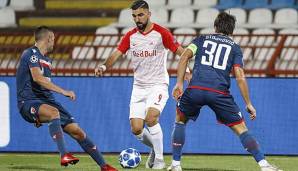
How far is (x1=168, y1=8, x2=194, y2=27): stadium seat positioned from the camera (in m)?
20.3

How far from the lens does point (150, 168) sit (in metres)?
11.0

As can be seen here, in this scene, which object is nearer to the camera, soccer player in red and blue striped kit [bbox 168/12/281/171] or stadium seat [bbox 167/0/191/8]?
soccer player in red and blue striped kit [bbox 168/12/281/171]

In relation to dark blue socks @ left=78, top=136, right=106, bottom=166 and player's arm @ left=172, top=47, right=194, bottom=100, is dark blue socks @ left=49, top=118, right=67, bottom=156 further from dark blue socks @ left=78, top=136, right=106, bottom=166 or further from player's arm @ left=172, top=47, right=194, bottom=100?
player's arm @ left=172, top=47, right=194, bottom=100

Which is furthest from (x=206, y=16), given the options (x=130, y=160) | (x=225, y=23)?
(x=225, y=23)

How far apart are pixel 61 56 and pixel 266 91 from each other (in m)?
3.40

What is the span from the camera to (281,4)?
2077 cm

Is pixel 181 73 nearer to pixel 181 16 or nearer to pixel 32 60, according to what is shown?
pixel 32 60

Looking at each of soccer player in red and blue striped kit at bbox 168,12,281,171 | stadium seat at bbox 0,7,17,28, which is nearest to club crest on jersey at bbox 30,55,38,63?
soccer player in red and blue striped kit at bbox 168,12,281,171

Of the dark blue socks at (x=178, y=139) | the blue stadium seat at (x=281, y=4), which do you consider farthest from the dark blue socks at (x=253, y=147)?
the blue stadium seat at (x=281, y=4)

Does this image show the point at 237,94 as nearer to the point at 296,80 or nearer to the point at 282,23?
the point at 296,80

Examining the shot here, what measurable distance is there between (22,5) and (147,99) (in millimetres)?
11896

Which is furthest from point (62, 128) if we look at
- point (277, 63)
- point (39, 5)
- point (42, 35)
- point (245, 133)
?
point (39, 5)

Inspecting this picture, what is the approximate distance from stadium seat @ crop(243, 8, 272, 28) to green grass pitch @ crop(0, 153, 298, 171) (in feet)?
22.5

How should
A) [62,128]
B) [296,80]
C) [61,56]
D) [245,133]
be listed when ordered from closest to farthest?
1. [245,133]
2. [62,128]
3. [296,80]
4. [61,56]
